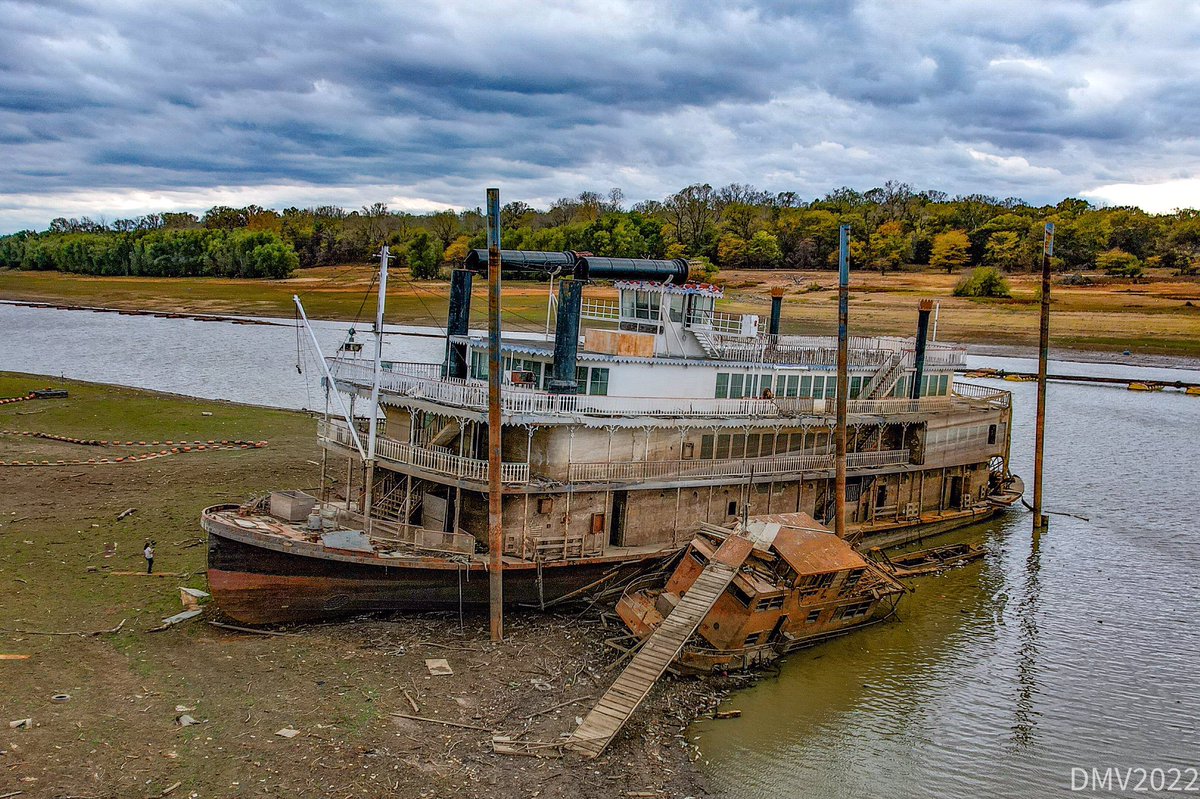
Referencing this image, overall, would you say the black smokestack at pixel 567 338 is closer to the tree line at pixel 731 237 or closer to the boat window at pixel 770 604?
the boat window at pixel 770 604

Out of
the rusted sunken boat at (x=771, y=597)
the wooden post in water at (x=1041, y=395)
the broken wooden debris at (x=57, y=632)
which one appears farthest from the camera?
the wooden post in water at (x=1041, y=395)

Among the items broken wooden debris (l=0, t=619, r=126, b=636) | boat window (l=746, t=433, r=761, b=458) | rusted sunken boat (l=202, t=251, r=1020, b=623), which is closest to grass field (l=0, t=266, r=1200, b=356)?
rusted sunken boat (l=202, t=251, r=1020, b=623)

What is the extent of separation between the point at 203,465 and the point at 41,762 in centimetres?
2584

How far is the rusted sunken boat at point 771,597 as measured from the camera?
24484 mm

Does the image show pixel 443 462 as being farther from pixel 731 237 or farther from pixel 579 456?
pixel 731 237

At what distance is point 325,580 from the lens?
24469 mm

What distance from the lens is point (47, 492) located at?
35844 mm

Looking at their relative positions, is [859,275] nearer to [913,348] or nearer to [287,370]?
[287,370]

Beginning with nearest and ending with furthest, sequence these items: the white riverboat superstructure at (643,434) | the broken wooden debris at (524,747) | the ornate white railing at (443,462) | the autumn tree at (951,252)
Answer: the broken wooden debris at (524,747) → the ornate white railing at (443,462) → the white riverboat superstructure at (643,434) → the autumn tree at (951,252)

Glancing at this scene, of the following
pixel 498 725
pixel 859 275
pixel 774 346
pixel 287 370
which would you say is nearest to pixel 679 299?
pixel 774 346

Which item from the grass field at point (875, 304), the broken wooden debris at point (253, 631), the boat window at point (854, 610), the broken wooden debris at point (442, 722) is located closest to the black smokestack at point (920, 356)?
the boat window at point (854, 610)

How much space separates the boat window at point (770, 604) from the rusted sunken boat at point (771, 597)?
0.03 m

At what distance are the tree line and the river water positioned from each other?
78114mm

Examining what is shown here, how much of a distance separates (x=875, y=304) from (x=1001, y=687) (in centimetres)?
8875
